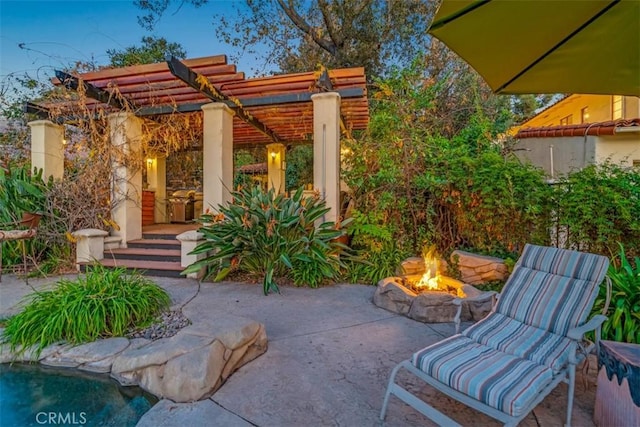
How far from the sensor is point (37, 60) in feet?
20.2

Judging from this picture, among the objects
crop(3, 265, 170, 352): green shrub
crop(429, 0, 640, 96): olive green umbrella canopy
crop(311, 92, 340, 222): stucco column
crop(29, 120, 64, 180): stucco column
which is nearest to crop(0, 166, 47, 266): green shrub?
crop(29, 120, 64, 180): stucco column

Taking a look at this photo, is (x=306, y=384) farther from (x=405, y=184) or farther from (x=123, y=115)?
(x=123, y=115)

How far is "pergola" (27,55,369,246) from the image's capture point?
5676 millimetres

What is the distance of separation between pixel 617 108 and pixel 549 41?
1084 centimetres

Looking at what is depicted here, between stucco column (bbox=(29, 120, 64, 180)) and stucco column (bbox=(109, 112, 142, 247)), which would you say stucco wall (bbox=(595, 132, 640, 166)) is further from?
stucco column (bbox=(29, 120, 64, 180))

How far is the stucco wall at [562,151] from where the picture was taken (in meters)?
7.93

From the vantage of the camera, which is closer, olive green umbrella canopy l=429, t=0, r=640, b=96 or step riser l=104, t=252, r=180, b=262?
olive green umbrella canopy l=429, t=0, r=640, b=96

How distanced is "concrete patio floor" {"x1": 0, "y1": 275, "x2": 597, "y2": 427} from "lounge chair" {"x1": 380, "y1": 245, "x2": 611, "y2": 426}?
0.84 feet

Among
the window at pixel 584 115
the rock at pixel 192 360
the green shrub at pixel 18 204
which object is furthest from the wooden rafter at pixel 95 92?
the window at pixel 584 115

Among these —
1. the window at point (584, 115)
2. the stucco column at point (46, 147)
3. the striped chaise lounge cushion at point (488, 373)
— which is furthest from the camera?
the window at point (584, 115)

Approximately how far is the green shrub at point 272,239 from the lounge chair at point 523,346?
2.90 m

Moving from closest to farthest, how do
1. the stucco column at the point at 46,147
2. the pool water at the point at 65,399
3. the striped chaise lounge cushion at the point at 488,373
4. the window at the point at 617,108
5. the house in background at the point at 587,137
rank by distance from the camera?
the striped chaise lounge cushion at the point at 488,373, the pool water at the point at 65,399, the stucco column at the point at 46,147, the house in background at the point at 587,137, the window at the point at 617,108

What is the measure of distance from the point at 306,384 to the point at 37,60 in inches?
301

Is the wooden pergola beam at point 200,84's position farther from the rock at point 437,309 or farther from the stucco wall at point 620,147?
the stucco wall at point 620,147
